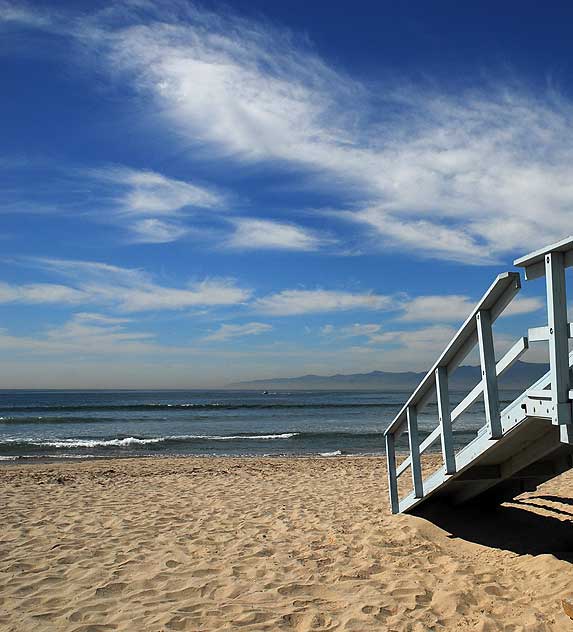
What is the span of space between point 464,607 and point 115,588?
2885 mm

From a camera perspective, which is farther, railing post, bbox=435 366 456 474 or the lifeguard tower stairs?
railing post, bbox=435 366 456 474

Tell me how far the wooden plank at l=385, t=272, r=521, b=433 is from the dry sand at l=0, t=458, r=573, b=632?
1.72 meters

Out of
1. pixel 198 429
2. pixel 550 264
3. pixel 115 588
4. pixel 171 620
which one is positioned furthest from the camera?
pixel 198 429

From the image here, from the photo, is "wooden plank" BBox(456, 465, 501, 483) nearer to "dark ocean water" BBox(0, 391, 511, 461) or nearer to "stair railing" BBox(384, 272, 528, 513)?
"stair railing" BBox(384, 272, 528, 513)

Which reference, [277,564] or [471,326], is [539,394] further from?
[277,564]

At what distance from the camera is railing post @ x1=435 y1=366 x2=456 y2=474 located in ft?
16.6

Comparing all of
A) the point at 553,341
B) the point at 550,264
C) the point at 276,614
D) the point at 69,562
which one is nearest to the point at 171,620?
the point at 276,614

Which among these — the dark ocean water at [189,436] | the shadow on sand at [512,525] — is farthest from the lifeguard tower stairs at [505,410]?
the dark ocean water at [189,436]

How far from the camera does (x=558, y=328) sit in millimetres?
3439

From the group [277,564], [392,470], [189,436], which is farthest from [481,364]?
[189,436]

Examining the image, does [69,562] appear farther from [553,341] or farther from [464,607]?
[553,341]

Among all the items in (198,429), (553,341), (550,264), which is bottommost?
(198,429)

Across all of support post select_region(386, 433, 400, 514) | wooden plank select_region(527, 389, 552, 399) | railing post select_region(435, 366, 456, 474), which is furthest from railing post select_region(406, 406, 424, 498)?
wooden plank select_region(527, 389, 552, 399)

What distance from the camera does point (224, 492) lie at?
31.6ft
